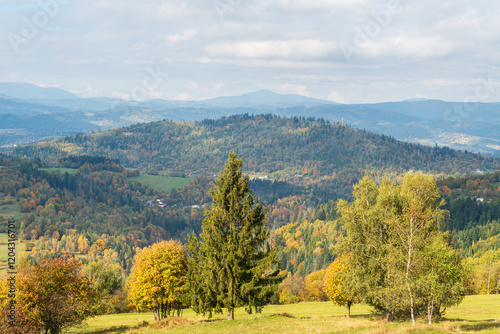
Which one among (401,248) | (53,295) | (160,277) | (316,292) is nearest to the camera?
(401,248)

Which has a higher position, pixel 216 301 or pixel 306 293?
pixel 216 301

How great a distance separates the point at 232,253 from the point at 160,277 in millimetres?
14831

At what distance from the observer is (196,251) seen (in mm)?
48094

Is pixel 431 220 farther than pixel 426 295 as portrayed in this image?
Yes

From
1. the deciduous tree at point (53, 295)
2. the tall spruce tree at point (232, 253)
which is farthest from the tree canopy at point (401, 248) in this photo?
the deciduous tree at point (53, 295)

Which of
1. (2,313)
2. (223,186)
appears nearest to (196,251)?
(223,186)

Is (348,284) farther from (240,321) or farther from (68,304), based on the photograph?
(68,304)

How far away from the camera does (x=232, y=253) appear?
1770 inches

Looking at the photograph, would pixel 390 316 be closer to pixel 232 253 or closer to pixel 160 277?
pixel 232 253

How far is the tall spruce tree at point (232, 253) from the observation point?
149 ft

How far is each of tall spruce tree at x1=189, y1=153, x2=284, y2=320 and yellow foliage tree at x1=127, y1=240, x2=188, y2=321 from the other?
815cm

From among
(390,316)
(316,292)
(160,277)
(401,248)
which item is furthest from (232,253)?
(316,292)

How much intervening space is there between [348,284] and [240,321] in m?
12.6

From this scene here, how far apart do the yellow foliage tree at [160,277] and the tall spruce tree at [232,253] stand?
8155mm
